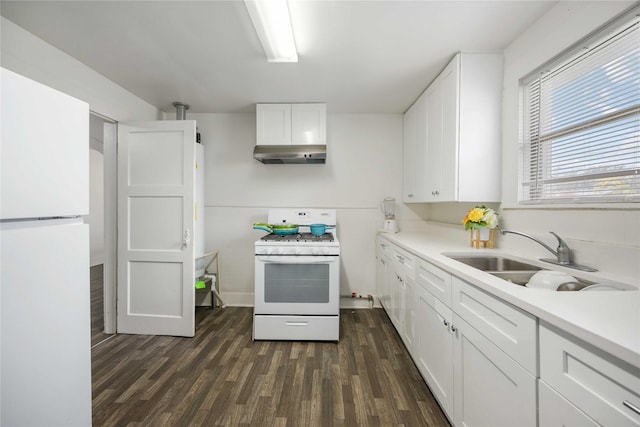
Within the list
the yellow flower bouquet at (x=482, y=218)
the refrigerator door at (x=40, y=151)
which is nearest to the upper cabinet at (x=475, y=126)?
the yellow flower bouquet at (x=482, y=218)

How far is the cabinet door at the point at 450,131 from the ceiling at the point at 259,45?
14 cm

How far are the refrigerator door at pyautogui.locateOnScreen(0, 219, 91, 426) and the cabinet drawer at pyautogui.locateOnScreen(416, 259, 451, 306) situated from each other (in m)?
1.64

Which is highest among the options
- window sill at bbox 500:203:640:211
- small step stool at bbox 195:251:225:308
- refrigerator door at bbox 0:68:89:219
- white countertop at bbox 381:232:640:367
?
refrigerator door at bbox 0:68:89:219

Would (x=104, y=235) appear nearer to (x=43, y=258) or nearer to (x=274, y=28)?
(x=43, y=258)

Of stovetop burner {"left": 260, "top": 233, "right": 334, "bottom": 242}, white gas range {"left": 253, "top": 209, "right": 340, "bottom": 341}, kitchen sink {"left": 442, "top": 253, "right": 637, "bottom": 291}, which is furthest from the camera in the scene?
stovetop burner {"left": 260, "top": 233, "right": 334, "bottom": 242}

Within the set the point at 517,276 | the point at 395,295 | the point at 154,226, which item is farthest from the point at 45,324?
A: the point at 395,295

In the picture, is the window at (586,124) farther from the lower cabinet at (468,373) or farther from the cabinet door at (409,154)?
the cabinet door at (409,154)

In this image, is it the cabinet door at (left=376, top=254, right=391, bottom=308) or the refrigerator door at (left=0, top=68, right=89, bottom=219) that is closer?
the refrigerator door at (left=0, top=68, right=89, bottom=219)

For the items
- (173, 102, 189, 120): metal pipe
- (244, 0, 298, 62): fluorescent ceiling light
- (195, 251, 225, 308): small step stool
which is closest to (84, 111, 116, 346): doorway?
(173, 102, 189, 120): metal pipe

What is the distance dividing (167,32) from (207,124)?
1561 millimetres

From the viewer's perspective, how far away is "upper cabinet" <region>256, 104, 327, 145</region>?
285cm

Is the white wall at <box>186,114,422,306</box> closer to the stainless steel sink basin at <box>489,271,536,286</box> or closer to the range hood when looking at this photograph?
the range hood

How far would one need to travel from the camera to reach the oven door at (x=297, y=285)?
241 centimetres

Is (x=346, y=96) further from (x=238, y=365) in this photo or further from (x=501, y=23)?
(x=238, y=365)
